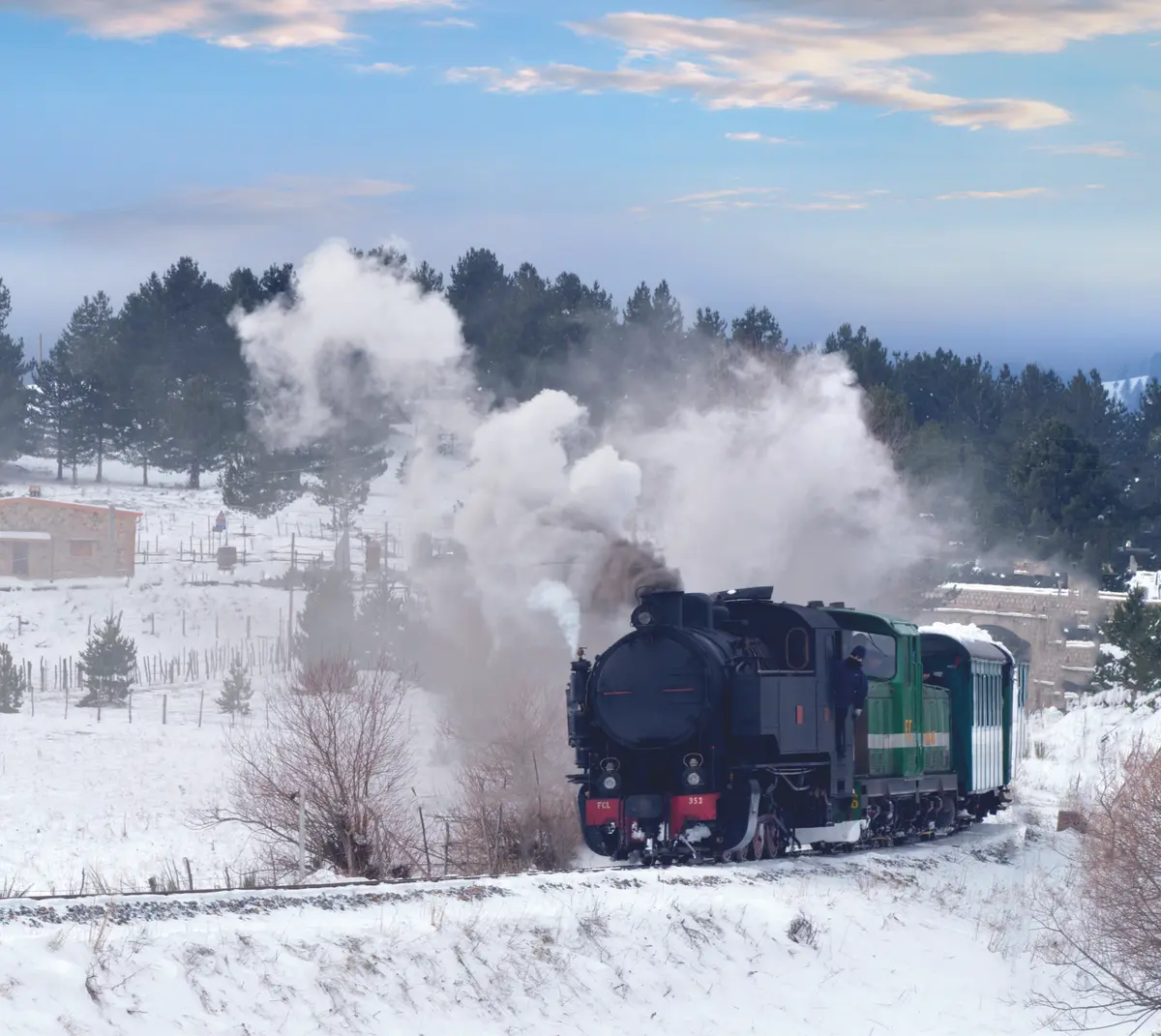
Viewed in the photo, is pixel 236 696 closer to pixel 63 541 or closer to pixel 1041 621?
pixel 63 541

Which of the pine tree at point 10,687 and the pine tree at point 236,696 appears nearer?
the pine tree at point 10,687

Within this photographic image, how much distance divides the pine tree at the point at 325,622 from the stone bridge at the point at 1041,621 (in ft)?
89.1

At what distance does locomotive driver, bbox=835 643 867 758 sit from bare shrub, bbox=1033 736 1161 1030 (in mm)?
3650

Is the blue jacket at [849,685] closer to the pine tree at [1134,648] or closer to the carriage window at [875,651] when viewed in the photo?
the carriage window at [875,651]

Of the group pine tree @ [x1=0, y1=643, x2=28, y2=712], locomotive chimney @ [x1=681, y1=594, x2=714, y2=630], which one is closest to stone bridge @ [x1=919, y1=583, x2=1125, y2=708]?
pine tree @ [x1=0, y1=643, x2=28, y2=712]

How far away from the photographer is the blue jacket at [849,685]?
20.5 meters

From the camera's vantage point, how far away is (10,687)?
60.1 meters

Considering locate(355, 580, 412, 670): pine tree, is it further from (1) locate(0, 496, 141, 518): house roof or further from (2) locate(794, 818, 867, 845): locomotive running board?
(2) locate(794, 818, 867, 845): locomotive running board

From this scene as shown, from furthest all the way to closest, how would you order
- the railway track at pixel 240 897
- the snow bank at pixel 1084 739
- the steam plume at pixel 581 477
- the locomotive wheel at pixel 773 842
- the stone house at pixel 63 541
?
the stone house at pixel 63 541 < the snow bank at pixel 1084 739 < the steam plume at pixel 581 477 < the locomotive wheel at pixel 773 842 < the railway track at pixel 240 897

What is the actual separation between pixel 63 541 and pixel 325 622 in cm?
2364

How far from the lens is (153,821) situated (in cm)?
4109

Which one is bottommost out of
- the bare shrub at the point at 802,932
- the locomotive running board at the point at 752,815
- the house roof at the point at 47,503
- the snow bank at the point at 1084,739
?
the snow bank at the point at 1084,739

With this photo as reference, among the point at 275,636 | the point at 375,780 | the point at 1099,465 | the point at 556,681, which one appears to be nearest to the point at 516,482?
the point at 556,681

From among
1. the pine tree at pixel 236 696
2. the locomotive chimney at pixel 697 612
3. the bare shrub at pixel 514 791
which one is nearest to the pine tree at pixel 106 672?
the pine tree at pixel 236 696
